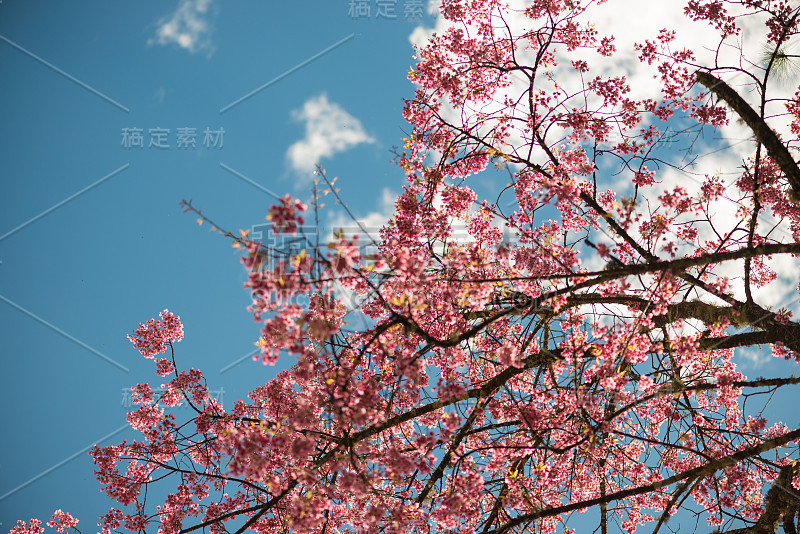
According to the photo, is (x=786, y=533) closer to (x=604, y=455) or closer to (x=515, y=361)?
(x=604, y=455)

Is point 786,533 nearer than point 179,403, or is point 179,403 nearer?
point 786,533

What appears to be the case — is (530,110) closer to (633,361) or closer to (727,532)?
(633,361)

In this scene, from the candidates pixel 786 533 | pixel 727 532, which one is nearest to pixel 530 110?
pixel 727 532

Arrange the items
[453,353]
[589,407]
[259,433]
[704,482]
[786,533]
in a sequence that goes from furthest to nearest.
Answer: [704,482]
[786,533]
[589,407]
[453,353]
[259,433]

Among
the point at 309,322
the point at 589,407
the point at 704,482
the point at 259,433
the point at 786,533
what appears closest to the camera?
the point at 309,322

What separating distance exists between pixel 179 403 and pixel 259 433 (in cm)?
320

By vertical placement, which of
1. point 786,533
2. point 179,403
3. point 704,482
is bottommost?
point 786,533

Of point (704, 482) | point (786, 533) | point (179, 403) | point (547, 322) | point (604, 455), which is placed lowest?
point (786, 533)

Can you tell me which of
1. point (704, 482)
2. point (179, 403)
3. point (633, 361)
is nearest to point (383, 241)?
point (633, 361)

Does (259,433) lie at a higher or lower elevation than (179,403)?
lower

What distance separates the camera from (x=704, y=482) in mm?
6609

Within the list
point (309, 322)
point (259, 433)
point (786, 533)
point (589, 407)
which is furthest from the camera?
point (786, 533)

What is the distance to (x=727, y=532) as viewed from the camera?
210 inches

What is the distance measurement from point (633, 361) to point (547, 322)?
3.17ft
